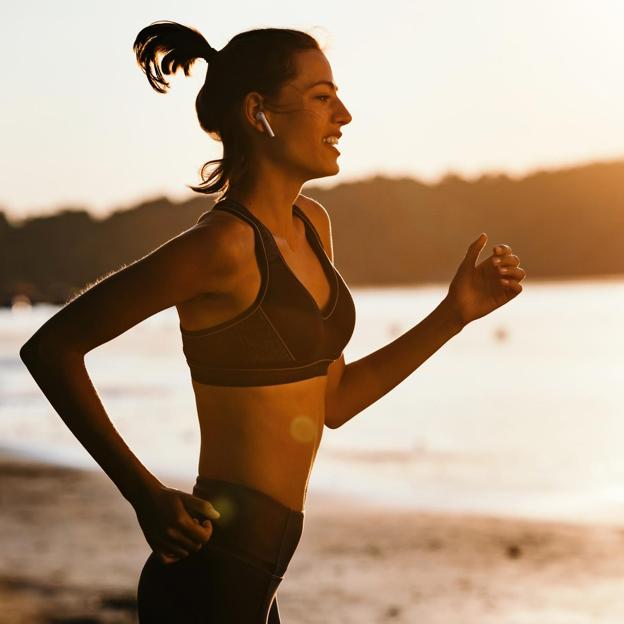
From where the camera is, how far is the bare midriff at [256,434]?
251cm

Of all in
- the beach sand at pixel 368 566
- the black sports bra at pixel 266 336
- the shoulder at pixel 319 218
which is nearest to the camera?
the black sports bra at pixel 266 336

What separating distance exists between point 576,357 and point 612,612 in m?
64.0

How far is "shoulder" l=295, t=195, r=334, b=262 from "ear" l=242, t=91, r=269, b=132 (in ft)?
1.10

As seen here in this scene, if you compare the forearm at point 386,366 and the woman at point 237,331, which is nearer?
the woman at point 237,331

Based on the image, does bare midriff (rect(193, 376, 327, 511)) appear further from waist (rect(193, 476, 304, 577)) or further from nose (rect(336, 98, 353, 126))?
nose (rect(336, 98, 353, 126))

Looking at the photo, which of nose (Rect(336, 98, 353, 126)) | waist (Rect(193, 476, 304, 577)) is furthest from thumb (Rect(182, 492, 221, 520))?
nose (Rect(336, 98, 353, 126))

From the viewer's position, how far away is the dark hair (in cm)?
260

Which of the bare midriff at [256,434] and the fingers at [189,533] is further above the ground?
the bare midriff at [256,434]

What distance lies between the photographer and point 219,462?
2.54m

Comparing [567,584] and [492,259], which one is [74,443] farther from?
[492,259]

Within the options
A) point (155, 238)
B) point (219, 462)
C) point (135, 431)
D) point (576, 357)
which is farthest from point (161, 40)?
point (155, 238)

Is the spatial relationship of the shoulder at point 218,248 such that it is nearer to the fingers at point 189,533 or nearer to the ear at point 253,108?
the ear at point 253,108

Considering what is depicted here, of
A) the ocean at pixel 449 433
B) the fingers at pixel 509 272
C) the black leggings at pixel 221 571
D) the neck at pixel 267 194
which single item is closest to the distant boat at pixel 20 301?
the ocean at pixel 449 433

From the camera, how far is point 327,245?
2.95 meters
